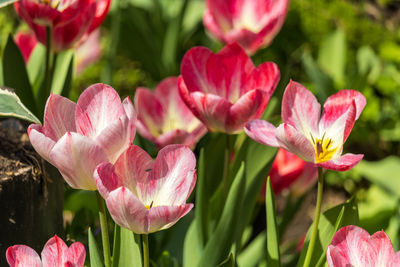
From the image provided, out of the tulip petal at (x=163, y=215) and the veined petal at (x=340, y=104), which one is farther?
the veined petal at (x=340, y=104)

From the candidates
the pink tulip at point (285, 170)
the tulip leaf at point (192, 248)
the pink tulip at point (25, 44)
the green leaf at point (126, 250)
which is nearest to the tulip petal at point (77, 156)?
the green leaf at point (126, 250)

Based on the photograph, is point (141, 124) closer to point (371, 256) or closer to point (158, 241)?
point (158, 241)

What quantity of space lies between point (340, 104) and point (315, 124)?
43 mm

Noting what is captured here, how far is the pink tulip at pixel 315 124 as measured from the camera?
0.82m

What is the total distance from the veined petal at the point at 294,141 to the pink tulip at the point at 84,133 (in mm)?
178

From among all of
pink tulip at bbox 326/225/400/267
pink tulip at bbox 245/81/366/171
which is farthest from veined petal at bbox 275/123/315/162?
pink tulip at bbox 326/225/400/267

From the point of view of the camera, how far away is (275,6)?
1.44 metres

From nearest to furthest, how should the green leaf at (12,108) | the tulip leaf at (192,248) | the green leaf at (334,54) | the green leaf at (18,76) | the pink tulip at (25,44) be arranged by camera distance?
the green leaf at (12,108), the tulip leaf at (192,248), the green leaf at (18,76), the pink tulip at (25,44), the green leaf at (334,54)

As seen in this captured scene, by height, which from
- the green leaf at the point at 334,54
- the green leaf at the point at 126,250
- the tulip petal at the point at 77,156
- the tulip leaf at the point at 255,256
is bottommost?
the green leaf at the point at 334,54

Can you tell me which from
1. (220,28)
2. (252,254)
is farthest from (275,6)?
(252,254)

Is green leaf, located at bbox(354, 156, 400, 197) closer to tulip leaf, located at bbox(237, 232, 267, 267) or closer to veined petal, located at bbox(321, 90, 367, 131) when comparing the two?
tulip leaf, located at bbox(237, 232, 267, 267)

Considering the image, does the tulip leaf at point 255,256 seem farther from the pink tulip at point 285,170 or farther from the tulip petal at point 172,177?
the tulip petal at point 172,177

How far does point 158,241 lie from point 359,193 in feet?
4.28

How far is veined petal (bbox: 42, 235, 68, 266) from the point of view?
76cm
